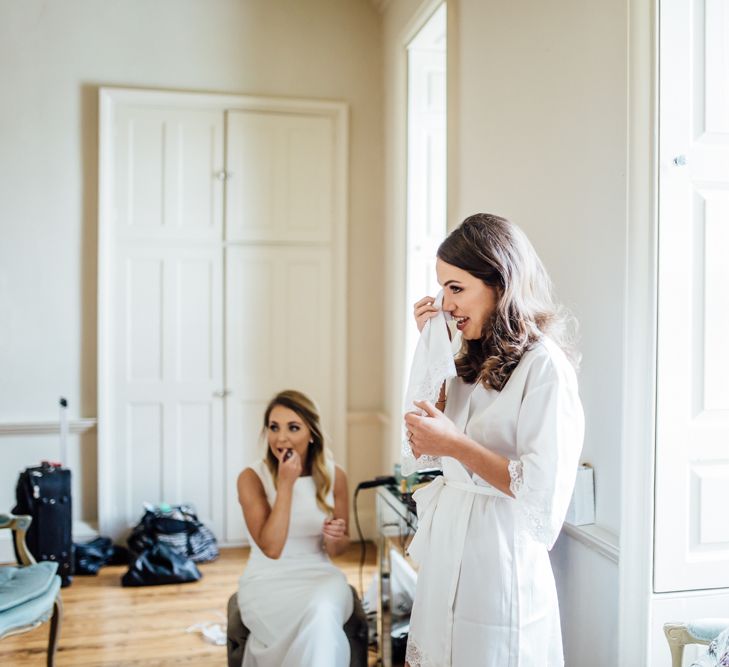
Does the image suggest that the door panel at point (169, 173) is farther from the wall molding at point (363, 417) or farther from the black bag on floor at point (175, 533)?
the black bag on floor at point (175, 533)

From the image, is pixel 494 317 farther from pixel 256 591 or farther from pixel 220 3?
pixel 220 3

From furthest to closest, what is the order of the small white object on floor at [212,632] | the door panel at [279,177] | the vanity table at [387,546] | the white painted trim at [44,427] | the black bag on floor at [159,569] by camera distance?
the door panel at [279,177]
the white painted trim at [44,427]
the black bag on floor at [159,569]
the small white object on floor at [212,632]
the vanity table at [387,546]

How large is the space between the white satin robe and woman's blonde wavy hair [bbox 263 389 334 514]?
87 cm

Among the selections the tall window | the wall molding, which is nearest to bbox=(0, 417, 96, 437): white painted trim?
the wall molding

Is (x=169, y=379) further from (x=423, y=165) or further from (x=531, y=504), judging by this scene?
(x=531, y=504)

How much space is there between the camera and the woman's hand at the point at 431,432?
1.58m

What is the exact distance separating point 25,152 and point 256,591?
9.61 ft

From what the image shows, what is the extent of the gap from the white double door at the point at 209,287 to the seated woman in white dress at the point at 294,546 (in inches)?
71.1

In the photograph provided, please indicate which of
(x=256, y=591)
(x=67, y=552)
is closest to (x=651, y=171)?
(x=256, y=591)

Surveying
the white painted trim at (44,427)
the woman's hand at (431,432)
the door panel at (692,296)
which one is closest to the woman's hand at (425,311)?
the woman's hand at (431,432)

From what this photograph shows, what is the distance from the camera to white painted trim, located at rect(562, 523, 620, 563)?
6.12ft

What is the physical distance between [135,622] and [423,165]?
2582mm

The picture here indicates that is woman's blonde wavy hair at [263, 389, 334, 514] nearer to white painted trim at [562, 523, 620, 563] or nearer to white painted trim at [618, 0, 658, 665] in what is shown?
white painted trim at [562, 523, 620, 563]

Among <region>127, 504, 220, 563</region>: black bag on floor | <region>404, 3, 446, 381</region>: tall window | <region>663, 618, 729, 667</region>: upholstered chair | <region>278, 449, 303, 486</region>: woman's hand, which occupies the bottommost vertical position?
<region>127, 504, 220, 563</region>: black bag on floor
